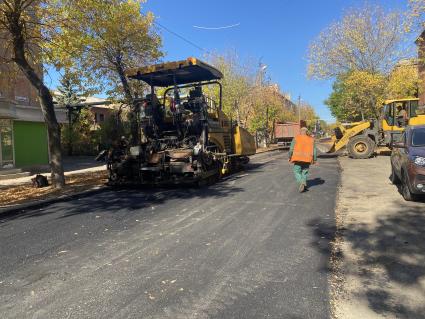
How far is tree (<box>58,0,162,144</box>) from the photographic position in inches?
543

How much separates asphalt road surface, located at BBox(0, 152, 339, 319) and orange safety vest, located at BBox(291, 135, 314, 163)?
1.13 metres

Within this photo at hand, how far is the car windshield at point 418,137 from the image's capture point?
8860mm

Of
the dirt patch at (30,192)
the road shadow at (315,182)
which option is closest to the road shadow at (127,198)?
the dirt patch at (30,192)

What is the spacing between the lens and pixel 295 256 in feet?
17.3

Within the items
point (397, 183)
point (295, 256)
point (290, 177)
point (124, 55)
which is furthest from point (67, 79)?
point (295, 256)

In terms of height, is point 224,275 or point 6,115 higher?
point 6,115

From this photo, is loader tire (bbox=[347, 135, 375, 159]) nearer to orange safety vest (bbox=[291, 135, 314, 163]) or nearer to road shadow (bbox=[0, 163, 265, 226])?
road shadow (bbox=[0, 163, 265, 226])

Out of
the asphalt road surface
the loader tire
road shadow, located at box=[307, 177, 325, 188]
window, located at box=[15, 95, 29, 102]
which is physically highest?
window, located at box=[15, 95, 29, 102]

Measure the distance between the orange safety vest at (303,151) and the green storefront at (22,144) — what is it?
13803 mm

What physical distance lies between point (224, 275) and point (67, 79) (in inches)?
544

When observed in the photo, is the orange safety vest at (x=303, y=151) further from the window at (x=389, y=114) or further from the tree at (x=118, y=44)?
the window at (x=389, y=114)

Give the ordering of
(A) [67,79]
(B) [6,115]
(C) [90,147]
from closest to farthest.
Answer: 1. (A) [67,79]
2. (B) [6,115]
3. (C) [90,147]

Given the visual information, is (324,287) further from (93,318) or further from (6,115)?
(6,115)

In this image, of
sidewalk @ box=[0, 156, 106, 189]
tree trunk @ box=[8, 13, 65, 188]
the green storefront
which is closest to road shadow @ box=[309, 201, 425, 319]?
tree trunk @ box=[8, 13, 65, 188]
